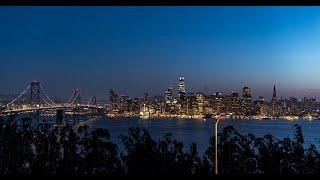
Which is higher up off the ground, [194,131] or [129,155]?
[129,155]

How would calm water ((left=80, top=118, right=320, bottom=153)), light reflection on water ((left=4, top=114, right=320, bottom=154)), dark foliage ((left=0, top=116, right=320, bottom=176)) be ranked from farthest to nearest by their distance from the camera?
calm water ((left=80, top=118, right=320, bottom=153))
light reflection on water ((left=4, top=114, right=320, bottom=154))
dark foliage ((left=0, top=116, right=320, bottom=176))

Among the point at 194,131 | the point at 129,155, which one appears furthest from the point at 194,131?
the point at 129,155

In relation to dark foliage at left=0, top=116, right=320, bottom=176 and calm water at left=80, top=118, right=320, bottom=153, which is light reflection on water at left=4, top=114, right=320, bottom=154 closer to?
calm water at left=80, top=118, right=320, bottom=153

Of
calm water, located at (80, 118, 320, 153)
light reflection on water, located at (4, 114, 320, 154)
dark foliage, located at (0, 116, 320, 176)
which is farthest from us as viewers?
calm water, located at (80, 118, 320, 153)

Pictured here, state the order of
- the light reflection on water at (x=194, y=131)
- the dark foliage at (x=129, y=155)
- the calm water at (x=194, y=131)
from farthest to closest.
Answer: the calm water at (x=194, y=131)
the light reflection on water at (x=194, y=131)
the dark foliage at (x=129, y=155)

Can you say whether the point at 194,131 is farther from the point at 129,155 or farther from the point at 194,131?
the point at 129,155

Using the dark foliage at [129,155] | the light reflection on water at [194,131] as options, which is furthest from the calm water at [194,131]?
the dark foliage at [129,155]

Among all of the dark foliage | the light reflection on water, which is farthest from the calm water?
the dark foliage

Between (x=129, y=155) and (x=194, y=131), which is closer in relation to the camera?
(x=129, y=155)

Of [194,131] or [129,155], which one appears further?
[194,131]

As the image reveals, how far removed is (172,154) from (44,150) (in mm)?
1825

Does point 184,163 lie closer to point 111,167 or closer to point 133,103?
point 111,167

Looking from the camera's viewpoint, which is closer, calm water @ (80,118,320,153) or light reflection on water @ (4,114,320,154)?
light reflection on water @ (4,114,320,154)

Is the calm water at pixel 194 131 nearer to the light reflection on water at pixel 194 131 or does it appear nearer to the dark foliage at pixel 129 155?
the light reflection on water at pixel 194 131
